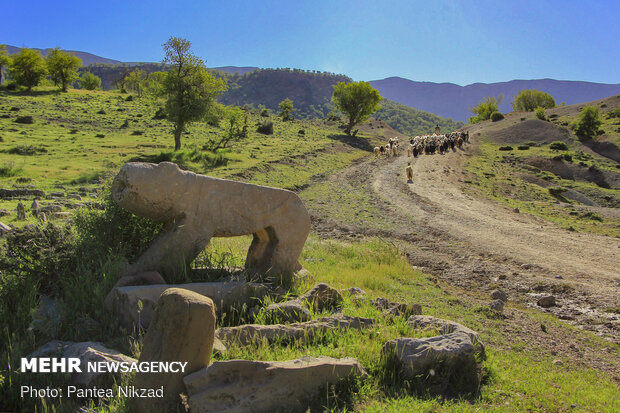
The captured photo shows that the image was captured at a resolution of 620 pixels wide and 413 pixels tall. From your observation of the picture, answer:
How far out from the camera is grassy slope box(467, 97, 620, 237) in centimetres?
2033

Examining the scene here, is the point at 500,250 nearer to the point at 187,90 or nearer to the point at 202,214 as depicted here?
the point at 202,214

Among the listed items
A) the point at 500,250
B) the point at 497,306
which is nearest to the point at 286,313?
the point at 497,306

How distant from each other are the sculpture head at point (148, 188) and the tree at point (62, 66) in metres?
70.2

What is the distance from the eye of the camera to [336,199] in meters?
22.8

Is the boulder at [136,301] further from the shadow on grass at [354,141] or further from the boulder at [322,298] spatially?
the shadow on grass at [354,141]

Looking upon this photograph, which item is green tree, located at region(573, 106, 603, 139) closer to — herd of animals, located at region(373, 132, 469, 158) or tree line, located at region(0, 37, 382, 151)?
herd of animals, located at region(373, 132, 469, 158)

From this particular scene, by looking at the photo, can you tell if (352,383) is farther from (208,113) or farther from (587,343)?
(208,113)

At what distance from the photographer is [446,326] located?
19.3ft

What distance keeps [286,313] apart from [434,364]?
7.42 ft

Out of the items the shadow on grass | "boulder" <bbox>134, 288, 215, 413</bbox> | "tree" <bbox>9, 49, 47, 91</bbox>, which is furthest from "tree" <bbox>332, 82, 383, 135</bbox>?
"boulder" <bbox>134, 288, 215, 413</bbox>

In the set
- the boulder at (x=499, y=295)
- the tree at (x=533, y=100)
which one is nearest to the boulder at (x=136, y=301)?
the boulder at (x=499, y=295)

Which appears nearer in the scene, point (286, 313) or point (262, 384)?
point (262, 384)

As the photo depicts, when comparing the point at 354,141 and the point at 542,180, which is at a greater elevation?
the point at 354,141

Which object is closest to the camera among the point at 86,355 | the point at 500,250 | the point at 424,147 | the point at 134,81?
the point at 86,355
